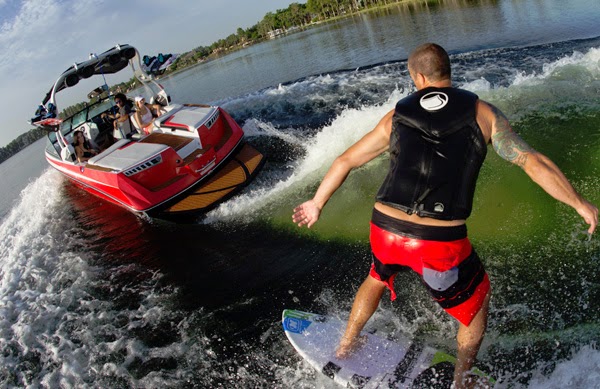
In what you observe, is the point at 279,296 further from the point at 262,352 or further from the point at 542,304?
the point at 542,304

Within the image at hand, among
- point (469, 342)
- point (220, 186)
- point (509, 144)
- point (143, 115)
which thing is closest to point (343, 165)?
point (509, 144)

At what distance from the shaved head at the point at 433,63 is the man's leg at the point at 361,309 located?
1.62m

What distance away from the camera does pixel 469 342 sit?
289 centimetres

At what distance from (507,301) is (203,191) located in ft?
20.0

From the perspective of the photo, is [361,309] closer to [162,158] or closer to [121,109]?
[162,158]

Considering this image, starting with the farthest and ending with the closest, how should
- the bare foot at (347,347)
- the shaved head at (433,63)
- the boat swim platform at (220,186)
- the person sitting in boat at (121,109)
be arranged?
the person sitting in boat at (121,109), the boat swim platform at (220,186), the bare foot at (347,347), the shaved head at (433,63)

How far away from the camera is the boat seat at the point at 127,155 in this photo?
805 cm

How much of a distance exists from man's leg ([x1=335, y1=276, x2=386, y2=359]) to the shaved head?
5.31 feet

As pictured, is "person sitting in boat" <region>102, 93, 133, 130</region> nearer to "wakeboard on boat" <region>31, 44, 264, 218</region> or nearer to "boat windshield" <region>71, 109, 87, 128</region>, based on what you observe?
"wakeboard on boat" <region>31, 44, 264, 218</region>

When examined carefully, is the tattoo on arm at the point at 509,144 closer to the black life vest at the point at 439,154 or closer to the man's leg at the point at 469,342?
the black life vest at the point at 439,154

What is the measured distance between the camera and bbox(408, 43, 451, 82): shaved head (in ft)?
9.30

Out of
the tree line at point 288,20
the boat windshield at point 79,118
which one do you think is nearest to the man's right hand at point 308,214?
the boat windshield at point 79,118

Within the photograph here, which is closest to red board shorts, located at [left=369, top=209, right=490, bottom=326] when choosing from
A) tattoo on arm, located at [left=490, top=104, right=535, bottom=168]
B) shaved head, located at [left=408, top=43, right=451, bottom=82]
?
tattoo on arm, located at [left=490, top=104, right=535, bottom=168]

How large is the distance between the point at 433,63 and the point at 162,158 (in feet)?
21.5
